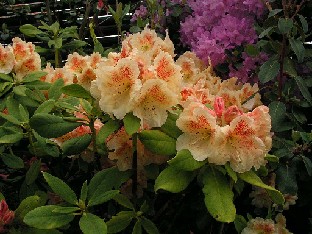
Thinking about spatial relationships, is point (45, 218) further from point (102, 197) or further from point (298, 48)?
point (298, 48)

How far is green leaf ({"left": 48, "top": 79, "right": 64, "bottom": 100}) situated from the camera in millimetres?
1702

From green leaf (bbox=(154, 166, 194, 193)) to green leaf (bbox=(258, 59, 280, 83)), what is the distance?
29.9 inches

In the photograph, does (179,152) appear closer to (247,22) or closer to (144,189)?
(144,189)

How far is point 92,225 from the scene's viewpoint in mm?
1327

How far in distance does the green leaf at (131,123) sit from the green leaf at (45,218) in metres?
0.26

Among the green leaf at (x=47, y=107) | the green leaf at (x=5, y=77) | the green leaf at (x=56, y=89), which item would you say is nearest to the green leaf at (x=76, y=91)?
the green leaf at (x=47, y=107)

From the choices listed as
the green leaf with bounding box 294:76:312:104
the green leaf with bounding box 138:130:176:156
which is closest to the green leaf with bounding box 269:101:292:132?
the green leaf with bounding box 294:76:312:104

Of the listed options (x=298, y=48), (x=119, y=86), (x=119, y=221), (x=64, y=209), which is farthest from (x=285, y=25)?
(x=64, y=209)

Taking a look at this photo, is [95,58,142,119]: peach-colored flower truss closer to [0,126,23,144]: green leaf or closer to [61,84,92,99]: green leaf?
[61,84,92,99]: green leaf

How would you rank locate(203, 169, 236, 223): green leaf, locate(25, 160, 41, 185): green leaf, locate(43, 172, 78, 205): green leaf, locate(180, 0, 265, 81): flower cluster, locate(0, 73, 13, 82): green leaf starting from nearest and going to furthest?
locate(203, 169, 236, 223): green leaf
locate(43, 172, 78, 205): green leaf
locate(25, 160, 41, 185): green leaf
locate(0, 73, 13, 82): green leaf
locate(180, 0, 265, 81): flower cluster

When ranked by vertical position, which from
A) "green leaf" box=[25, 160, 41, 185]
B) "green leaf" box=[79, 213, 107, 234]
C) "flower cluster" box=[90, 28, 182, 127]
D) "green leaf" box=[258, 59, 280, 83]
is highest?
"flower cluster" box=[90, 28, 182, 127]

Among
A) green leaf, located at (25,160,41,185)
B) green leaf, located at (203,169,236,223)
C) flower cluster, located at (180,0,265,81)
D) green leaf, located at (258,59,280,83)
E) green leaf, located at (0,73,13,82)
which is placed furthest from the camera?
flower cluster, located at (180,0,265,81)

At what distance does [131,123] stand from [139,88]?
8 centimetres

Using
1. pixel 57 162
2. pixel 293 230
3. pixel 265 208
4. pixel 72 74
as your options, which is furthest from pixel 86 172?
pixel 293 230
